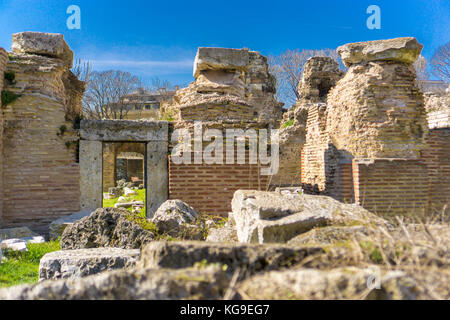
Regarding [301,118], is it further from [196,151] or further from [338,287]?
[338,287]

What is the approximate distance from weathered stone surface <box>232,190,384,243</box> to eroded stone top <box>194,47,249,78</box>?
3330mm

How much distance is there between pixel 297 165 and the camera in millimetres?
13914

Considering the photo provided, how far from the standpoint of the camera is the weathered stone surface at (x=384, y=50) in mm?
5496

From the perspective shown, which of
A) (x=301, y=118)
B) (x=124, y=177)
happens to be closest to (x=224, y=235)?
(x=301, y=118)

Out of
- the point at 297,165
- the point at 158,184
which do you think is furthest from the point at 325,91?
the point at 158,184

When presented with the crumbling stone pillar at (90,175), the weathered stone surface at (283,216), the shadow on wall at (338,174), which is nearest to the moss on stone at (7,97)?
the crumbling stone pillar at (90,175)

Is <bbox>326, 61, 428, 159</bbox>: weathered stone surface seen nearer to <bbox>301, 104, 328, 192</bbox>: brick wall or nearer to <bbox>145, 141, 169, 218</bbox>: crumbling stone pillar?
<bbox>301, 104, 328, 192</bbox>: brick wall

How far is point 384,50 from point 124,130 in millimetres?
5074

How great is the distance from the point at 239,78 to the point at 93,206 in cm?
384

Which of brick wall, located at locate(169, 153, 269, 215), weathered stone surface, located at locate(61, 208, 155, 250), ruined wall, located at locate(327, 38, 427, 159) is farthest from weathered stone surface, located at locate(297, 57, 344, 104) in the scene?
weathered stone surface, located at locate(61, 208, 155, 250)

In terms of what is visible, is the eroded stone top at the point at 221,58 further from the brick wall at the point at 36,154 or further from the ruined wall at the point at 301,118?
the ruined wall at the point at 301,118

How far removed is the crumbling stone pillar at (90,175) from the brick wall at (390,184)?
489 centimetres

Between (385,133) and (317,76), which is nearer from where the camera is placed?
(385,133)

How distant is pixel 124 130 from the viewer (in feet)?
19.6
